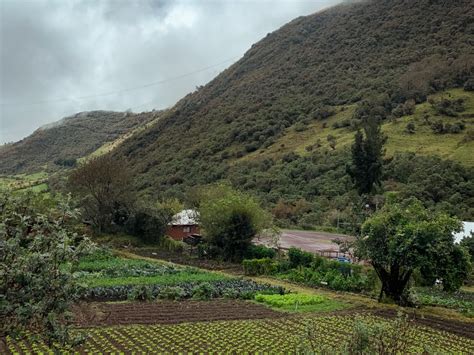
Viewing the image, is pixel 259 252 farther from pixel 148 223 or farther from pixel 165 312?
pixel 165 312

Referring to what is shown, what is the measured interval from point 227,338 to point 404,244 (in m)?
9.25

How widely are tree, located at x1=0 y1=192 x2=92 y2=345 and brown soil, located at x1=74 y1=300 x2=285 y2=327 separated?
1300 cm

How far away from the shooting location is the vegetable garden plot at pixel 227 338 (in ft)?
49.8

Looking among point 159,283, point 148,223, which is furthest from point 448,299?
point 148,223

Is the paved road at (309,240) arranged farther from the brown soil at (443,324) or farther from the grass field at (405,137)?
the grass field at (405,137)

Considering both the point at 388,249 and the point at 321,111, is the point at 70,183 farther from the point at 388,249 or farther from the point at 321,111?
the point at 321,111

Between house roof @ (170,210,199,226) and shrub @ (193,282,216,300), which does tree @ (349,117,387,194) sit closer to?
house roof @ (170,210,199,226)

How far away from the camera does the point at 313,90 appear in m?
118

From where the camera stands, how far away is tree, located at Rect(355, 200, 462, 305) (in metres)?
20.8

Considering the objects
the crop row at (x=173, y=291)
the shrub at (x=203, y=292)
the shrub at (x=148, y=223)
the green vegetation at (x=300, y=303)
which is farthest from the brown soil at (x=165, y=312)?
the shrub at (x=148, y=223)

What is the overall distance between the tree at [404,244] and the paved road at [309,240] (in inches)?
631

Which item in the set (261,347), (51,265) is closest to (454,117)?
(261,347)

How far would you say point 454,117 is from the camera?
78562 mm

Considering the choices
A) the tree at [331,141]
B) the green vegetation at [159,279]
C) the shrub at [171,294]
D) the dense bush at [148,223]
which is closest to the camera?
the shrub at [171,294]
